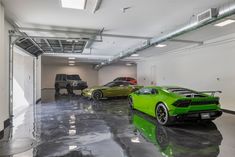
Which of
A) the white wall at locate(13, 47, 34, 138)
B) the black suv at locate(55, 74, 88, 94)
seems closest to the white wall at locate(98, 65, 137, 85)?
the black suv at locate(55, 74, 88, 94)

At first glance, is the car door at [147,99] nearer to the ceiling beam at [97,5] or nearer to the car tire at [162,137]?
the car tire at [162,137]

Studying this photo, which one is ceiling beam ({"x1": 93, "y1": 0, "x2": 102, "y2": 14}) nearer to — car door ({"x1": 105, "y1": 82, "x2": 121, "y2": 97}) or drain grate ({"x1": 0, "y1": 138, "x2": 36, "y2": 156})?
drain grate ({"x1": 0, "y1": 138, "x2": 36, "y2": 156})

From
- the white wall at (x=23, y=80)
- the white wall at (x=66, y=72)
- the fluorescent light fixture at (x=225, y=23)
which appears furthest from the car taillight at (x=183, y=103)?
the white wall at (x=66, y=72)

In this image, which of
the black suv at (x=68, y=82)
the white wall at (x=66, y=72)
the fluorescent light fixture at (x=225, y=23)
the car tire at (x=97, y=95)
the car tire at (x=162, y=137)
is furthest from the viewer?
the white wall at (x=66, y=72)

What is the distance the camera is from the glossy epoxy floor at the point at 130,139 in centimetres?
327

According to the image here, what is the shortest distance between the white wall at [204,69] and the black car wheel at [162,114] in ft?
12.7

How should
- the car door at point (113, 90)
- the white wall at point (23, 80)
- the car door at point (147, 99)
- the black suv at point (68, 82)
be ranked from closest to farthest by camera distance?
the car door at point (147, 99), the white wall at point (23, 80), the car door at point (113, 90), the black suv at point (68, 82)

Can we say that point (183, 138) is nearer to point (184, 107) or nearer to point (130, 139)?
point (184, 107)

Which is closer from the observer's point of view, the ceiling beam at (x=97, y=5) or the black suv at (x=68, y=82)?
the ceiling beam at (x=97, y=5)

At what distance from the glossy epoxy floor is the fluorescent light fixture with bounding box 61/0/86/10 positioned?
3.26m

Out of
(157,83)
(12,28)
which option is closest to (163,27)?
(12,28)

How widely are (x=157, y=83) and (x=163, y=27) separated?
819 centimetres

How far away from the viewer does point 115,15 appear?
5.17 m

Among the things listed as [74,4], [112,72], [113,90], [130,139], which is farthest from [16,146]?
[112,72]
